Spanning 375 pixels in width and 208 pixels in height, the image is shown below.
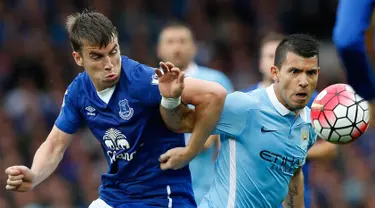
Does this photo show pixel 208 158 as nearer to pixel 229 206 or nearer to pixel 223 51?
pixel 229 206

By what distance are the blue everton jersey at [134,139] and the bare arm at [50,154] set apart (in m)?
0.30

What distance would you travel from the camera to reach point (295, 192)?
590cm

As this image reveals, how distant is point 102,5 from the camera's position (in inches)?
611

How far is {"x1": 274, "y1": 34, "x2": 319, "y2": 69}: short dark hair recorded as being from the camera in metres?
5.59

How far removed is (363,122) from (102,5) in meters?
10.8

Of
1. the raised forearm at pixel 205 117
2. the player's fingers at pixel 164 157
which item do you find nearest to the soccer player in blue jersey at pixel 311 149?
the raised forearm at pixel 205 117

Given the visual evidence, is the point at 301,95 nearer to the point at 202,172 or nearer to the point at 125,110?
the point at 125,110

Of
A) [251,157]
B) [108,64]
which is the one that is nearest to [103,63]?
[108,64]

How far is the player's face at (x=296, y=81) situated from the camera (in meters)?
5.47

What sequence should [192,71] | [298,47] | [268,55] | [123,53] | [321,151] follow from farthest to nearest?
[123,53] < [192,71] < [268,55] < [321,151] < [298,47]

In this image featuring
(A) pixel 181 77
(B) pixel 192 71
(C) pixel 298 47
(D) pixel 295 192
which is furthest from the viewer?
(B) pixel 192 71

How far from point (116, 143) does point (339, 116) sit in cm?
142

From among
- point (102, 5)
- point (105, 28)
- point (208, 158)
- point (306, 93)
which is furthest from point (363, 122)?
point (102, 5)

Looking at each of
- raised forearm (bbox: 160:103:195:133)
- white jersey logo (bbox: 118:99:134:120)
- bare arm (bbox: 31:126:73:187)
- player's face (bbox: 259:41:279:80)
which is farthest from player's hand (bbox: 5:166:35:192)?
player's face (bbox: 259:41:279:80)
